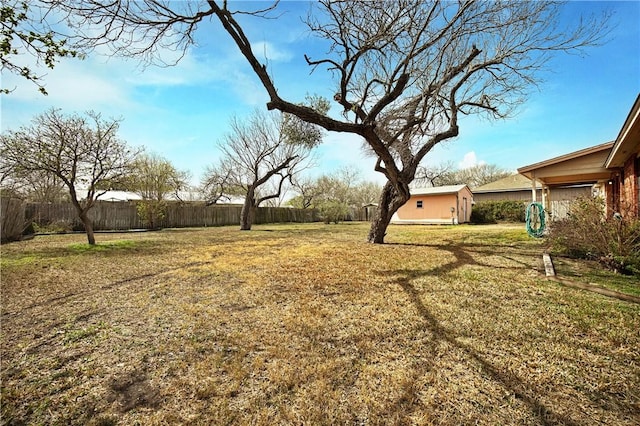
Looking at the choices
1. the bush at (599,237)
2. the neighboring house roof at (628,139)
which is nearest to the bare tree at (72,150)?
the neighboring house roof at (628,139)

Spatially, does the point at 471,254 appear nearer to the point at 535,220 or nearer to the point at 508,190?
the point at 535,220

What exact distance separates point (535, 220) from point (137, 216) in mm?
17875

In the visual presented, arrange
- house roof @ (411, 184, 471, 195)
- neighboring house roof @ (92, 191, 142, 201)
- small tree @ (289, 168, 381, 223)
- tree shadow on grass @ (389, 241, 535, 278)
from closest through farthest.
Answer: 1. tree shadow on grass @ (389, 241, 535, 278)
2. neighboring house roof @ (92, 191, 142, 201)
3. house roof @ (411, 184, 471, 195)
4. small tree @ (289, 168, 381, 223)

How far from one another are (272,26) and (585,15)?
5704 mm

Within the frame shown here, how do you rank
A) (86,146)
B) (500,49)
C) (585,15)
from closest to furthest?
(585,15)
(500,49)
(86,146)

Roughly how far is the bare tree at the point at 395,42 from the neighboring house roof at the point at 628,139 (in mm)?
2032

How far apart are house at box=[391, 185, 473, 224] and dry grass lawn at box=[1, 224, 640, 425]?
14.1m

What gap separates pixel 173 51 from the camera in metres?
4.50

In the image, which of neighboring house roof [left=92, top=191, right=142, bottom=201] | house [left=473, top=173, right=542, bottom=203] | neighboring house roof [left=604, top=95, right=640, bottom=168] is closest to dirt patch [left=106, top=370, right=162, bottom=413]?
neighboring house roof [left=604, top=95, right=640, bottom=168]

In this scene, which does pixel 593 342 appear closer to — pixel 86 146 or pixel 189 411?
pixel 189 411

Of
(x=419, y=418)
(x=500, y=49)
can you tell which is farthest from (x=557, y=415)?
(x=500, y=49)

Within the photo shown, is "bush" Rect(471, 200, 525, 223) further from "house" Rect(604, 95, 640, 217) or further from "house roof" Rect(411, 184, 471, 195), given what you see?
"house" Rect(604, 95, 640, 217)

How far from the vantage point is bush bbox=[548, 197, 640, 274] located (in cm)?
387

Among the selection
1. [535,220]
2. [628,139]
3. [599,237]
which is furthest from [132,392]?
[535,220]
